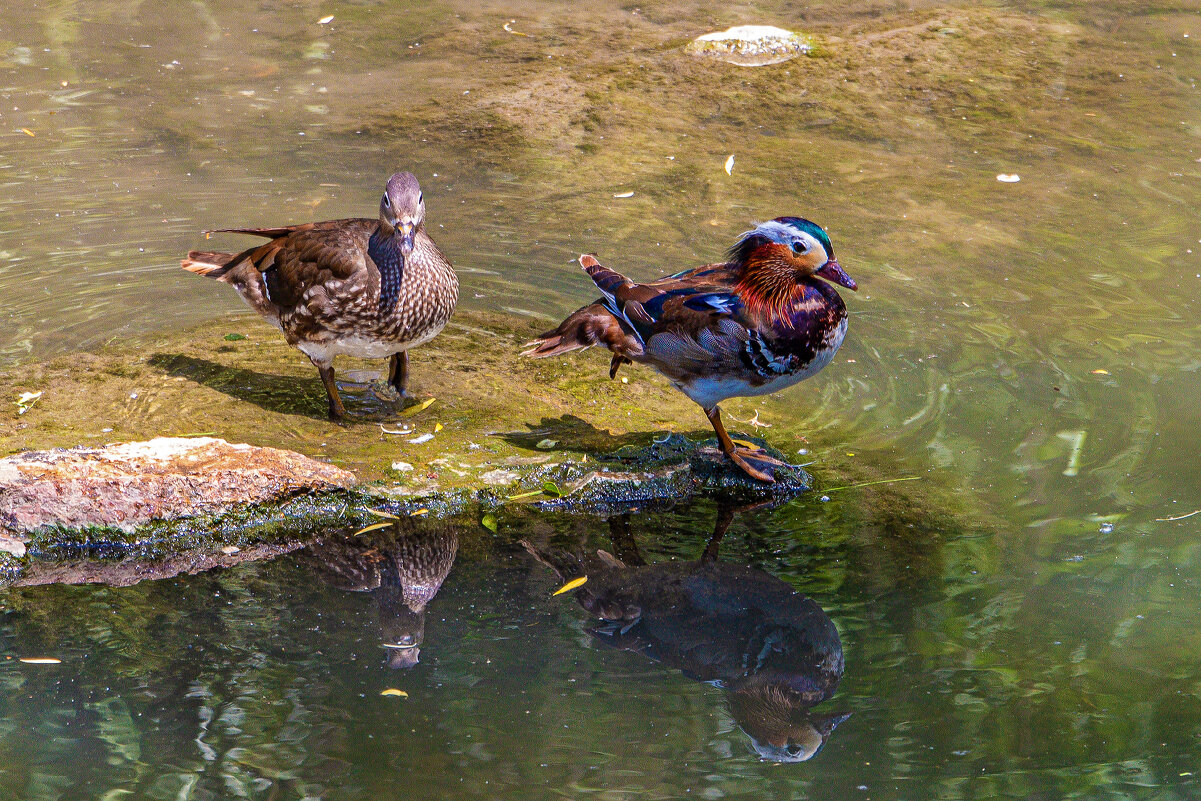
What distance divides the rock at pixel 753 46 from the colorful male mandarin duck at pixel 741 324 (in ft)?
19.1

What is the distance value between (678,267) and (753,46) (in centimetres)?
438

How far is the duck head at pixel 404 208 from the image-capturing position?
5.26 metres

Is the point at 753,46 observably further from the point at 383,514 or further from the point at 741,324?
the point at 383,514

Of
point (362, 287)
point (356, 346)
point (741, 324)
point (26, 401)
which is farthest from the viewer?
point (26, 401)

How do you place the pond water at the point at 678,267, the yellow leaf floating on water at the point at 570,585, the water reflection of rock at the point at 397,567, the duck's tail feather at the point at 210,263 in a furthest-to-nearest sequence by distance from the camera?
the duck's tail feather at the point at 210,263 → the yellow leaf floating on water at the point at 570,585 → the water reflection of rock at the point at 397,567 → the pond water at the point at 678,267

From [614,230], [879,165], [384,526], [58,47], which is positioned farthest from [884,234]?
[58,47]

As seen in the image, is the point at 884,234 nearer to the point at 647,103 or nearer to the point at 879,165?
the point at 879,165

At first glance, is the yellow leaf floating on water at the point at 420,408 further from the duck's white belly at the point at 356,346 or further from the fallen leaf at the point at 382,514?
the fallen leaf at the point at 382,514

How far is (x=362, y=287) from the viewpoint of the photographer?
5.22 m

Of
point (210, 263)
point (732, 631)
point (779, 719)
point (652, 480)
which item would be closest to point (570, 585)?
point (732, 631)

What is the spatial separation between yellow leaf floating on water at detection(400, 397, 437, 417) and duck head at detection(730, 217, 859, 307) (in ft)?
5.66

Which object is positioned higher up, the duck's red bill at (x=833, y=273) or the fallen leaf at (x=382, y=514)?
the duck's red bill at (x=833, y=273)

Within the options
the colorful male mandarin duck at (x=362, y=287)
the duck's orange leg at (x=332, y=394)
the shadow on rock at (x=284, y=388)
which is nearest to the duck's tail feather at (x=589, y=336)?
the colorful male mandarin duck at (x=362, y=287)

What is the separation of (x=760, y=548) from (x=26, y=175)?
6660 millimetres
